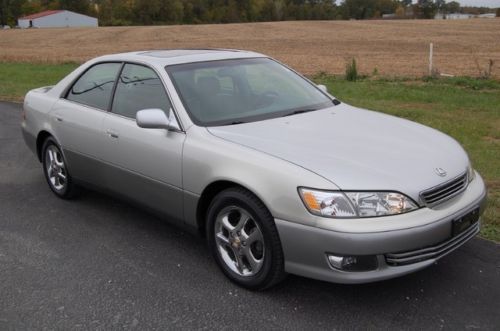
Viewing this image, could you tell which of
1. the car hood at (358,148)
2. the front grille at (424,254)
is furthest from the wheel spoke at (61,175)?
the front grille at (424,254)

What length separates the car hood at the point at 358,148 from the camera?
10.4 feet

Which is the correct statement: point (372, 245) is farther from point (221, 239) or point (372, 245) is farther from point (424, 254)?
point (221, 239)

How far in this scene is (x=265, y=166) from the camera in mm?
3305

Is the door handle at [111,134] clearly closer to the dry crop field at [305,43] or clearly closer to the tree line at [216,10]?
the dry crop field at [305,43]

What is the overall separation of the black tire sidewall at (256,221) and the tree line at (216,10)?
116 m

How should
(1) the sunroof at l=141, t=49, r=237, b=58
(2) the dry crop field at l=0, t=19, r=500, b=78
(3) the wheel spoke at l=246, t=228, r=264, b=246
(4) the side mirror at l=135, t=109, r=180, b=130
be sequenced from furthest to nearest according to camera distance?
(2) the dry crop field at l=0, t=19, r=500, b=78, (1) the sunroof at l=141, t=49, r=237, b=58, (4) the side mirror at l=135, t=109, r=180, b=130, (3) the wheel spoke at l=246, t=228, r=264, b=246

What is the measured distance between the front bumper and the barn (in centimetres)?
11194

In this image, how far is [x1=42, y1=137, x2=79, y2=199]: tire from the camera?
17.3ft

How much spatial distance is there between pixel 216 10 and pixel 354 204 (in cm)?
12725

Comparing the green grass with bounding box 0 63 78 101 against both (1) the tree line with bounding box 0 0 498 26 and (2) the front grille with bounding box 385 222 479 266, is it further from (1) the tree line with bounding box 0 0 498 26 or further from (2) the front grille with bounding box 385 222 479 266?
(1) the tree line with bounding box 0 0 498 26

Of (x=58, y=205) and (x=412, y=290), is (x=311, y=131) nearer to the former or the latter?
(x=412, y=290)

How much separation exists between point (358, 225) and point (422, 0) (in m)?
128

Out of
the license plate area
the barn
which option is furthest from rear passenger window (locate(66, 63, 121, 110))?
the barn

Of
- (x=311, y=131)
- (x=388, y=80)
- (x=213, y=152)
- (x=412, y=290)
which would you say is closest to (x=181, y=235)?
(x=213, y=152)
